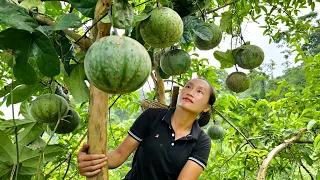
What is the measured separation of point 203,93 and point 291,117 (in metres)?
1.10

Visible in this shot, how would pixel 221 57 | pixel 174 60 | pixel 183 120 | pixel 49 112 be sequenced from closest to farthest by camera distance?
pixel 49 112 < pixel 174 60 < pixel 221 57 < pixel 183 120

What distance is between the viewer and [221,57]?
2062 mm

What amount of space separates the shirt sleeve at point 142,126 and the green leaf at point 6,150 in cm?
71

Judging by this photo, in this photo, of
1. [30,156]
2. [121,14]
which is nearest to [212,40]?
[121,14]

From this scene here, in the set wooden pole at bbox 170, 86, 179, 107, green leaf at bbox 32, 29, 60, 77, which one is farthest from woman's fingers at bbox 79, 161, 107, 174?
wooden pole at bbox 170, 86, 179, 107

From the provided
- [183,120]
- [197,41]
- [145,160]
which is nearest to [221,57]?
[197,41]

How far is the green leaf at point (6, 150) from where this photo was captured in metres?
1.57

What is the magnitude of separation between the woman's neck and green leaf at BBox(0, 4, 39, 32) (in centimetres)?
126

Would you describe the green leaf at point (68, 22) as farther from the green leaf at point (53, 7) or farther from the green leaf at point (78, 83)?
the green leaf at point (53, 7)

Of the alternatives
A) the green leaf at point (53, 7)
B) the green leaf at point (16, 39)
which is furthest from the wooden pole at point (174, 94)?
the green leaf at point (16, 39)

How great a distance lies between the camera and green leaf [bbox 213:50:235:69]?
206 cm

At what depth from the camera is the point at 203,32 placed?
4.81 ft

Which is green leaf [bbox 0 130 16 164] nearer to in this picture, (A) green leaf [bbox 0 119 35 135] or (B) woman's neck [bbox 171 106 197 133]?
(A) green leaf [bbox 0 119 35 135]

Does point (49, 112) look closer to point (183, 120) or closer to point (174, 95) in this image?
point (183, 120)
